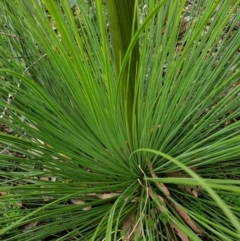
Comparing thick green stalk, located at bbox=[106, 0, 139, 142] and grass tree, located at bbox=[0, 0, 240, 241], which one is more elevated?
thick green stalk, located at bbox=[106, 0, 139, 142]

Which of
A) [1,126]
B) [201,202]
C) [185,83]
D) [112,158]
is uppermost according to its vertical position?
[1,126]

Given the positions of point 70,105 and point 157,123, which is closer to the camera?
point 157,123

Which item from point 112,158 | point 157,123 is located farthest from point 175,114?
point 112,158

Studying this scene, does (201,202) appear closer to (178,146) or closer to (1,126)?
(178,146)

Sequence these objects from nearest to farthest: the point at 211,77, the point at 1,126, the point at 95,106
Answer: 1. the point at 95,106
2. the point at 211,77
3. the point at 1,126

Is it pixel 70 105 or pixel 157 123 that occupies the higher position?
pixel 70 105

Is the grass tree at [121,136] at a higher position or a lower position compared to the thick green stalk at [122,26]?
lower

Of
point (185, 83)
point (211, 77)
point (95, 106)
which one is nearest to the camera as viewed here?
point (95, 106)

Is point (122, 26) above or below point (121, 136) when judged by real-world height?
above

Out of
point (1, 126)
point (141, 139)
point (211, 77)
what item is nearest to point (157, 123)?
point (141, 139)

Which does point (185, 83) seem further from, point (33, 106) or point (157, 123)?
point (33, 106)
